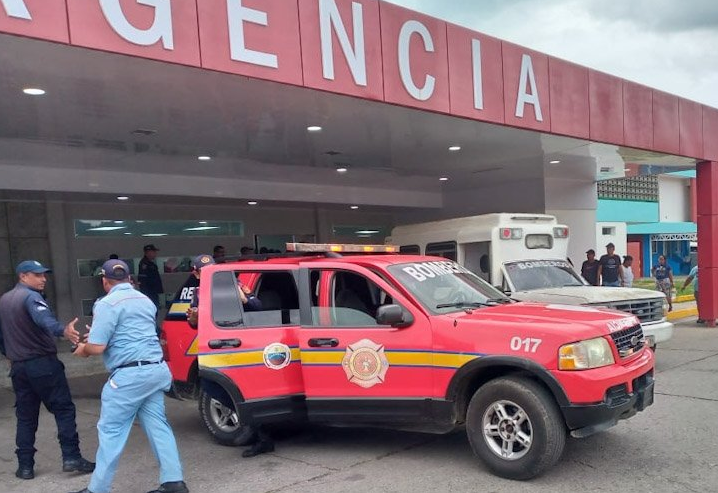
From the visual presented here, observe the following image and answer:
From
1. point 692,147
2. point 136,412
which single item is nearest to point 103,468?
point 136,412

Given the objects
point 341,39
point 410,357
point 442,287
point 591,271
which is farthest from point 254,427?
point 591,271

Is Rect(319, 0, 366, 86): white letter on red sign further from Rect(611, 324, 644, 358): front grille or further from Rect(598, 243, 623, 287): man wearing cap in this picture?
Rect(598, 243, 623, 287): man wearing cap

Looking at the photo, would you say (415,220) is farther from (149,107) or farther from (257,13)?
(257,13)

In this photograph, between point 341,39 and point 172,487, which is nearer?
point 172,487

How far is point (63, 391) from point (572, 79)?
8.62 meters

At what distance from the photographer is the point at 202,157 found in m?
12.1

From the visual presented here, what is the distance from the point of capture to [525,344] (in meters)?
4.77

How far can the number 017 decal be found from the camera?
15.5 ft

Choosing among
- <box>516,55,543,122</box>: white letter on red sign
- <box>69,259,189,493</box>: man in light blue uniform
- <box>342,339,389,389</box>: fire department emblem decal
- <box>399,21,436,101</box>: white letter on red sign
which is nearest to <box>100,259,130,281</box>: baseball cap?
<box>69,259,189,493</box>: man in light blue uniform

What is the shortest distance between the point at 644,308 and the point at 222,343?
20.0 ft

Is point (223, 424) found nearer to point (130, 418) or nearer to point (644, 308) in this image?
point (130, 418)

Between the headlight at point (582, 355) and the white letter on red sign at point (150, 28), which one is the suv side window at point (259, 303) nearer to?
the white letter on red sign at point (150, 28)

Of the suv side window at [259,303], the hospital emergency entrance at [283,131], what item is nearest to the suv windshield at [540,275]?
the hospital emergency entrance at [283,131]

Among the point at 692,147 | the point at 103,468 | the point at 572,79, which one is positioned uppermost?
the point at 572,79
